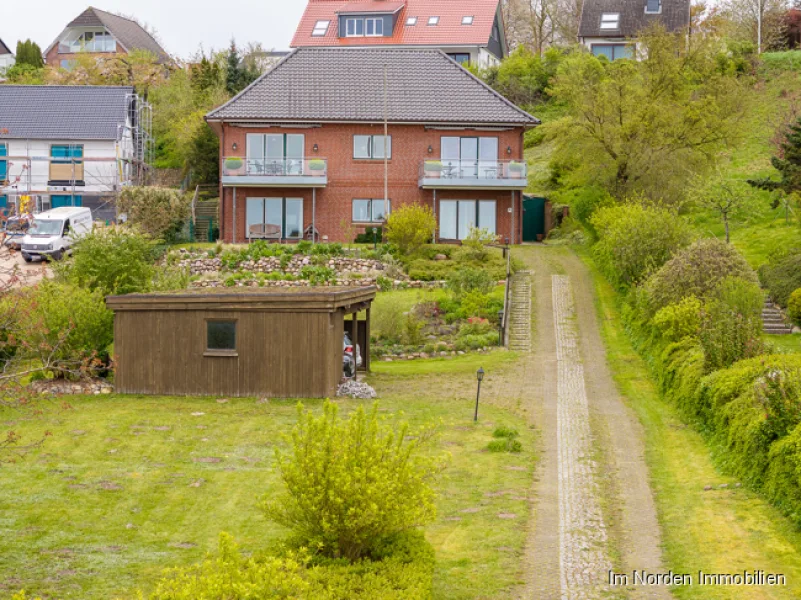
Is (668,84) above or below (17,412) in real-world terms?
above

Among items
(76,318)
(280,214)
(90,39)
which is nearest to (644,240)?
(76,318)

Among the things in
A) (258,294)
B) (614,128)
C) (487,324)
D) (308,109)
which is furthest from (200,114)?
(258,294)

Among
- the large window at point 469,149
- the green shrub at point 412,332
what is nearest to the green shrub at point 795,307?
the green shrub at point 412,332

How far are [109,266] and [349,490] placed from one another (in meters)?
22.4

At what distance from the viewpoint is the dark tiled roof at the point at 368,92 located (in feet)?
159

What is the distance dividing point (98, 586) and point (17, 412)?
40.0 feet

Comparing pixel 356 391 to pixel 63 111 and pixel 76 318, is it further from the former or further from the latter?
pixel 63 111

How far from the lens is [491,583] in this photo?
14.7 meters

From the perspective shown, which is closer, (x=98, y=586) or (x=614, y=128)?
(x=98, y=586)

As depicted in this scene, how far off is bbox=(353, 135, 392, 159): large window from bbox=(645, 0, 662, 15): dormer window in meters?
33.5

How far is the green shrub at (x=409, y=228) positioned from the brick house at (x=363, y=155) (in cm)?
455

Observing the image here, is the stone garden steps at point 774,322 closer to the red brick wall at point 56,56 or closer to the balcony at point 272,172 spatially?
the balcony at point 272,172

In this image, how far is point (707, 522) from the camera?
1750cm

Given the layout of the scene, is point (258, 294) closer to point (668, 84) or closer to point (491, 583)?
point (491, 583)
